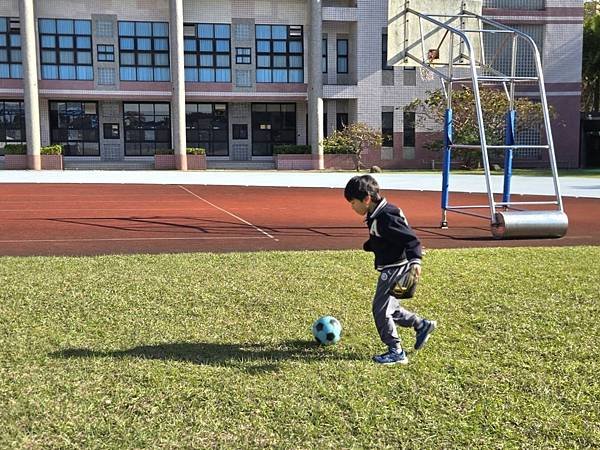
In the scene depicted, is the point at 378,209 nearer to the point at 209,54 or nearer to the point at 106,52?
the point at 209,54

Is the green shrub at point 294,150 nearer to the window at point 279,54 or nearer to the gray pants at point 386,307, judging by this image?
the window at point 279,54

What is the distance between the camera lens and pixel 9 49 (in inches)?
1594

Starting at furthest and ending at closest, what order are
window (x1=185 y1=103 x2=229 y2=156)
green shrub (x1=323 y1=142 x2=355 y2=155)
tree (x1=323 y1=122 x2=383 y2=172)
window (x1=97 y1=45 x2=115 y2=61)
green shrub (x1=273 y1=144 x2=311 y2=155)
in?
1. window (x1=185 y1=103 x2=229 y2=156)
2. green shrub (x1=273 y1=144 x2=311 y2=155)
3. green shrub (x1=323 y1=142 x2=355 y2=155)
4. window (x1=97 y1=45 x2=115 y2=61)
5. tree (x1=323 y1=122 x2=383 y2=172)

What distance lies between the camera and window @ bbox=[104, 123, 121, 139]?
43844 mm

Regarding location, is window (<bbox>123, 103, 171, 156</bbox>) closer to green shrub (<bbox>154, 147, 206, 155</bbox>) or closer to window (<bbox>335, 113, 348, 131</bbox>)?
green shrub (<bbox>154, 147, 206, 155</bbox>)

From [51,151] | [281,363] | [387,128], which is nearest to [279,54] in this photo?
[387,128]

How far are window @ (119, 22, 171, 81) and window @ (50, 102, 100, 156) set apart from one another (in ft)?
12.6

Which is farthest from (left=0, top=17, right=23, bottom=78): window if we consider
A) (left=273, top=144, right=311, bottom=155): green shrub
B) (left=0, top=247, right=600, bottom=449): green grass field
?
(left=0, top=247, right=600, bottom=449): green grass field

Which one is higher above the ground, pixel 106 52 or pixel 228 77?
pixel 106 52

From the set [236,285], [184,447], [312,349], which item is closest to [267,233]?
[236,285]

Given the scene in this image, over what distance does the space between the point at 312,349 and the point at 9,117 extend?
42.1 m

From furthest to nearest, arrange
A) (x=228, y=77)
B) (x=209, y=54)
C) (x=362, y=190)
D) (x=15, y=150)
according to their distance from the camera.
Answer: (x=228, y=77), (x=209, y=54), (x=15, y=150), (x=362, y=190)

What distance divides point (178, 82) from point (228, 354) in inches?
1436

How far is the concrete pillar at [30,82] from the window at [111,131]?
5237 mm
